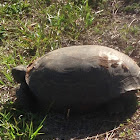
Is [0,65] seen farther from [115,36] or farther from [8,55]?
[115,36]

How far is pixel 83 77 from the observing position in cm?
326

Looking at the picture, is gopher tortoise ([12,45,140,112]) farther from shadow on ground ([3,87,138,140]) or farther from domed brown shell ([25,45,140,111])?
shadow on ground ([3,87,138,140])

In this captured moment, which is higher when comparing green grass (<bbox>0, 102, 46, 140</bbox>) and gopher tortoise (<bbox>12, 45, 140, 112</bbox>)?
gopher tortoise (<bbox>12, 45, 140, 112</bbox>)

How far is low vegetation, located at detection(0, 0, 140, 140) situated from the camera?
13.4ft

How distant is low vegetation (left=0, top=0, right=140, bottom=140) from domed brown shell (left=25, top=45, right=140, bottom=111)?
1.15 ft

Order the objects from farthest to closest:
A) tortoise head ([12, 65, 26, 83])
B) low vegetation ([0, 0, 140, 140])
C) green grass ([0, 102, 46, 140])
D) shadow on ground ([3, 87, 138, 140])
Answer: low vegetation ([0, 0, 140, 140])
tortoise head ([12, 65, 26, 83])
shadow on ground ([3, 87, 138, 140])
green grass ([0, 102, 46, 140])

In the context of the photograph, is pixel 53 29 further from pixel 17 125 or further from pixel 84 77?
pixel 17 125

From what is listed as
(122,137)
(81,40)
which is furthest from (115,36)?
(122,137)

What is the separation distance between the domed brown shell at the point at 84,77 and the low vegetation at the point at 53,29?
13.9 inches

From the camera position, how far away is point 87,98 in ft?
11.0

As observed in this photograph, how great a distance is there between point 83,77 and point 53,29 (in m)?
1.67

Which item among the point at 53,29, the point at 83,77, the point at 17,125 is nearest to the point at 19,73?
the point at 17,125

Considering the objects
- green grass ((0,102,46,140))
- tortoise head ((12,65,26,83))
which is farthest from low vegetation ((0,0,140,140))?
tortoise head ((12,65,26,83))

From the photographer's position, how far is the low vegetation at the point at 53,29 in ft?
13.4
